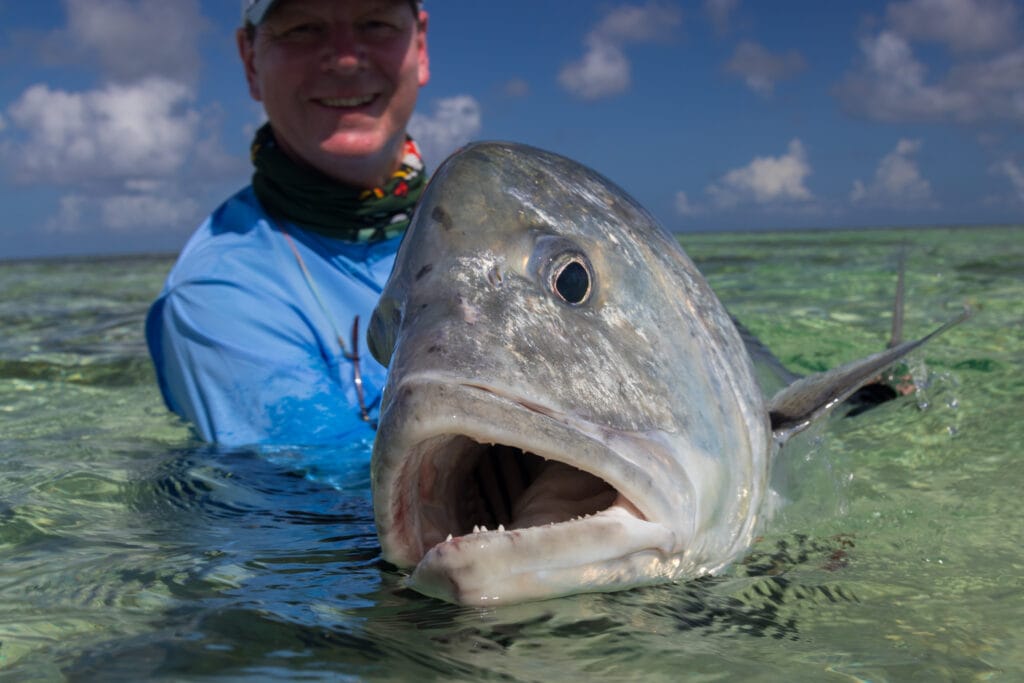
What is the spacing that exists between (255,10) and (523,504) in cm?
252

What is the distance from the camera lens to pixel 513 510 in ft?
5.58

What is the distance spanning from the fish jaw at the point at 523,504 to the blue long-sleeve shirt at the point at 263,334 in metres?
1.44

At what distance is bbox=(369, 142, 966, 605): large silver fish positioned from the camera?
4.72ft

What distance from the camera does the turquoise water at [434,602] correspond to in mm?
1455

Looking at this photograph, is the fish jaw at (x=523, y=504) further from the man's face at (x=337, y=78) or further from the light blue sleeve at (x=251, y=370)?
the man's face at (x=337, y=78)

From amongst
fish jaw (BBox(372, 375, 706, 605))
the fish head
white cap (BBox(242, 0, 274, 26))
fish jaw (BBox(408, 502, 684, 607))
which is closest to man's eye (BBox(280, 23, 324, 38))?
white cap (BBox(242, 0, 274, 26))

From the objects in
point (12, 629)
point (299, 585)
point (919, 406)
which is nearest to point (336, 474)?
point (299, 585)

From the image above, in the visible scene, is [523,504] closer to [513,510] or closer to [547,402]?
[513,510]

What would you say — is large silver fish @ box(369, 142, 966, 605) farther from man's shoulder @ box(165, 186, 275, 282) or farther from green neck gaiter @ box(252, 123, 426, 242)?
green neck gaiter @ box(252, 123, 426, 242)

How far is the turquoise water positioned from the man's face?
48.1 inches

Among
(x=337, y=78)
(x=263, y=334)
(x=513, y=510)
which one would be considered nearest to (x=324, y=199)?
(x=337, y=78)

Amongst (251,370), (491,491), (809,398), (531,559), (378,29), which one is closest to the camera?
(531,559)

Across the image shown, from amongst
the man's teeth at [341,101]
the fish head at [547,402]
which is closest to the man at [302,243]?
the man's teeth at [341,101]

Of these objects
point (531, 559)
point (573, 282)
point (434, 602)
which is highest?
point (573, 282)
